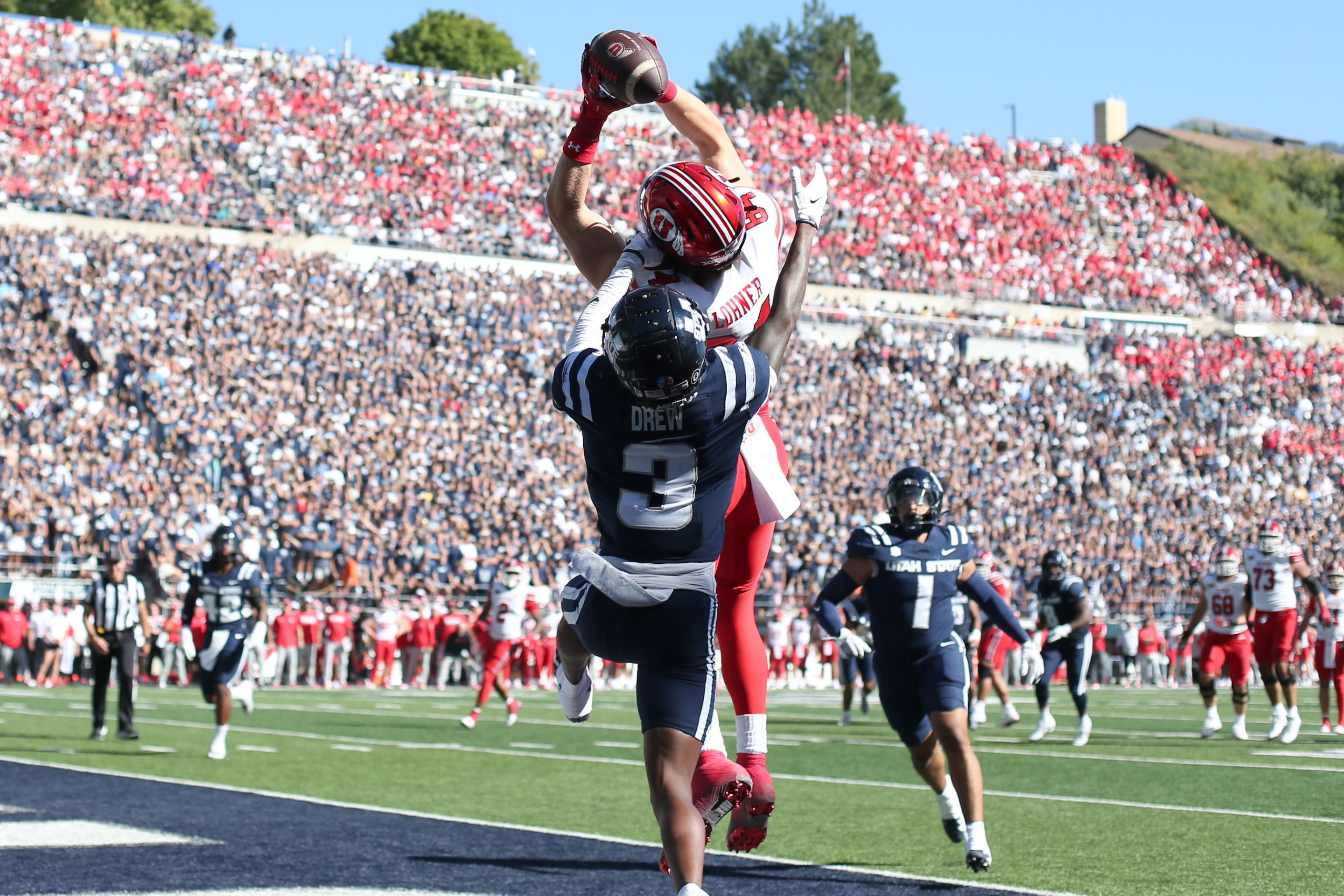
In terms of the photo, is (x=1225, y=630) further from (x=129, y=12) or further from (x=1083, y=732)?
(x=129, y=12)

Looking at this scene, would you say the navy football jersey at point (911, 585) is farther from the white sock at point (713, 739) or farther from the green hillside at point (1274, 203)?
the green hillside at point (1274, 203)

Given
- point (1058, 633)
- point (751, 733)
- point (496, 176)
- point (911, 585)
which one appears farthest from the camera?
point (496, 176)

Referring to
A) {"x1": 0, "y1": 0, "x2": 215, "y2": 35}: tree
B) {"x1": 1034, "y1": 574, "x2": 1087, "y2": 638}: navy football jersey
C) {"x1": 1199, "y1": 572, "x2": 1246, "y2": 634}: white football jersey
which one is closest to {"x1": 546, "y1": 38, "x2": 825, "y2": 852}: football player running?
{"x1": 1034, "y1": 574, "x2": 1087, "y2": 638}: navy football jersey

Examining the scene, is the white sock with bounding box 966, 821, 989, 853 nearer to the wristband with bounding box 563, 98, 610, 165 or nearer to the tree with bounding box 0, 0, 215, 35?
the wristband with bounding box 563, 98, 610, 165

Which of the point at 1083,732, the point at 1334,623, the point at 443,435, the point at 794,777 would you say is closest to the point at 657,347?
the point at 794,777

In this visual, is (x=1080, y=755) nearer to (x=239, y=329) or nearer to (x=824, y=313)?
(x=239, y=329)

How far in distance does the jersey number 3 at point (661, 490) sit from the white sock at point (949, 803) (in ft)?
12.4

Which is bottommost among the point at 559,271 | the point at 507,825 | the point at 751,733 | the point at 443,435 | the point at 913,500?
the point at 507,825

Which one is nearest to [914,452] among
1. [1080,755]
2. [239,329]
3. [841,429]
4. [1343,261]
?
[841,429]

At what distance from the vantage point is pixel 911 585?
7.52 metres

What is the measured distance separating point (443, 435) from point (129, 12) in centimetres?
3637

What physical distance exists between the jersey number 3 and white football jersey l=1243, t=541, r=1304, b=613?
12285mm

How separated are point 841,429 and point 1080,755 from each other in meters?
20.4

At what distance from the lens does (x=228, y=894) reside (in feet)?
19.9
